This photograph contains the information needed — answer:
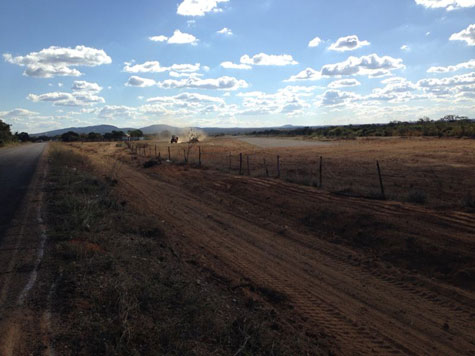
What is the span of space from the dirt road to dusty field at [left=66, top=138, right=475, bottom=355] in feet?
12.0

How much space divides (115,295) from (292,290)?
3.72 meters

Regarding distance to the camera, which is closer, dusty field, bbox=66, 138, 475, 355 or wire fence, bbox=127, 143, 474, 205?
dusty field, bbox=66, 138, 475, 355

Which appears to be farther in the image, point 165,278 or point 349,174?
point 349,174

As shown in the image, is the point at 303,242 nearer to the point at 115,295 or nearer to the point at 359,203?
the point at 359,203

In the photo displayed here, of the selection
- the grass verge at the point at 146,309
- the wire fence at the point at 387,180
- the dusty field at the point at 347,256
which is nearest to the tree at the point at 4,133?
the wire fence at the point at 387,180

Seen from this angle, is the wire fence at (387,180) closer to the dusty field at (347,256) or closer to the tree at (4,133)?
the dusty field at (347,256)

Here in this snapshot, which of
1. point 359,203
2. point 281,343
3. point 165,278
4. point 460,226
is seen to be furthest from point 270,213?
point 281,343

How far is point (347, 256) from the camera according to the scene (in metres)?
10.7

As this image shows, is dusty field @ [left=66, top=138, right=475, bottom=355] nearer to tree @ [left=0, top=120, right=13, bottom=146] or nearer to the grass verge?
the grass verge

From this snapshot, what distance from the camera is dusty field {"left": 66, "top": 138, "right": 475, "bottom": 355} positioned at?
22.4ft

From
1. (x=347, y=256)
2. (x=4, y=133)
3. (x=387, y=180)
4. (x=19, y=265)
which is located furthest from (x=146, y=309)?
(x=4, y=133)

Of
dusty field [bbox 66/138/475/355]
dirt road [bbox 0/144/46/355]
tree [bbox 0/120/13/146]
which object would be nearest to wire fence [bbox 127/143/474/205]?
dusty field [bbox 66/138/475/355]

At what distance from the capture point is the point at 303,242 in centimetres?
1195

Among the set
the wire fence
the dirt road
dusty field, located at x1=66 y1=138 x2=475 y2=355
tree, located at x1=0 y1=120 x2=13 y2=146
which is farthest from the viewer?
tree, located at x1=0 y1=120 x2=13 y2=146
